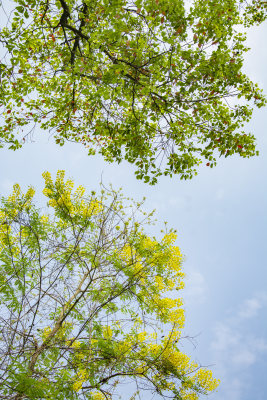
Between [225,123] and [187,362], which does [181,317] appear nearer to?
[187,362]

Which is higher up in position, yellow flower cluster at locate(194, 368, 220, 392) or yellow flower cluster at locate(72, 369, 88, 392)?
yellow flower cluster at locate(194, 368, 220, 392)

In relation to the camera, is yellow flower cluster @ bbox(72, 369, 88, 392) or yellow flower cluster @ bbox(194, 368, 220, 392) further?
yellow flower cluster @ bbox(194, 368, 220, 392)

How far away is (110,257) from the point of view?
15.4ft

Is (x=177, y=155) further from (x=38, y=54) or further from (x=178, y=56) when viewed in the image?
(x=38, y=54)

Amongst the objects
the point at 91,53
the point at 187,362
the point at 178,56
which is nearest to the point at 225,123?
the point at 178,56

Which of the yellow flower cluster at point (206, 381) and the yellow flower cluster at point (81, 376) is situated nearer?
the yellow flower cluster at point (81, 376)

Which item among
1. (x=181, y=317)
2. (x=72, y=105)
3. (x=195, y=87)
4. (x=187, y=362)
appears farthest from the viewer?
(x=187, y=362)

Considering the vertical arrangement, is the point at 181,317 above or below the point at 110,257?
above

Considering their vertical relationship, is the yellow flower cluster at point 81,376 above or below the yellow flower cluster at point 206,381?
below

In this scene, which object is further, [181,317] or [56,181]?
[181,317]

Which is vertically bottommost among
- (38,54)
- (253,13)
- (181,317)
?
(181,317)

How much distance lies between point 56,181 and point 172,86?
5031 millimetres

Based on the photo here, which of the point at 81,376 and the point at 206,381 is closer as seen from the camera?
the point at 81,376

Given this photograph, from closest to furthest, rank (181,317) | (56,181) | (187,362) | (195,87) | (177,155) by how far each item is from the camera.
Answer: (195,87), (177,155), (56,181), (181,317), (187,362)
